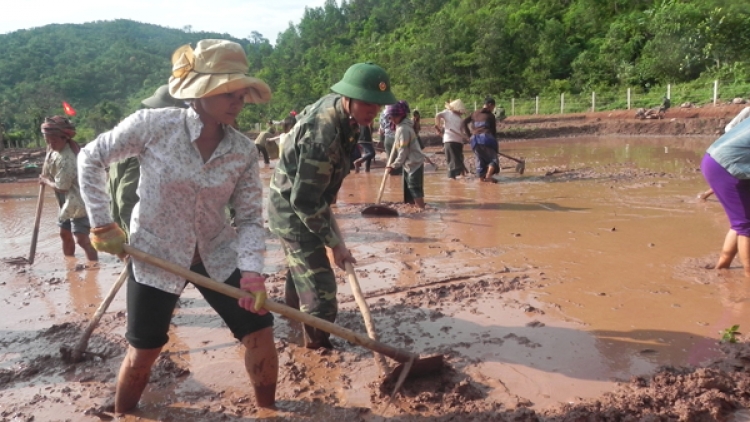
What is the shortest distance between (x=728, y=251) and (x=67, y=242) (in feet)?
21.3

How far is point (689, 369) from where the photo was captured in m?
2.88

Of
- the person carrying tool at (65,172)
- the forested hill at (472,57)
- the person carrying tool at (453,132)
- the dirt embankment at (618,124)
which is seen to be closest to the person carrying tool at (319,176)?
the person carrying tool at (65,172)

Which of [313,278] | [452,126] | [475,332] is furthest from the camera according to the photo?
[452,126]

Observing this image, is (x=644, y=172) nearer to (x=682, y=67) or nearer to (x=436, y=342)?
(x=436, y=342)

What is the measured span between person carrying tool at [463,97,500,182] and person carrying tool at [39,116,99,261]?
6601 millimetres

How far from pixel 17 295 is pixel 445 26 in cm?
4342

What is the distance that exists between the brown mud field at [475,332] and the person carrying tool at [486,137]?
328 cm

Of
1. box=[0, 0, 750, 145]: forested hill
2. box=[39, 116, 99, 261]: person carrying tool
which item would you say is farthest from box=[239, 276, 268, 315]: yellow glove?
box=[0, 0, 750, 145]: forested hill

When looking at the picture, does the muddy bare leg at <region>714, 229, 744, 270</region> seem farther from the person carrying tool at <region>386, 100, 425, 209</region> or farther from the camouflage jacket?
the person carrying tool at <region>386, 100, 425, 209</region>

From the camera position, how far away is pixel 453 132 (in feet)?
33.7

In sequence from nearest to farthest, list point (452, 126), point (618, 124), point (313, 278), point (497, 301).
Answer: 1. point (313, 278)
2. point (497, 301)
3. point (452, 126)
4. point (618, 124)

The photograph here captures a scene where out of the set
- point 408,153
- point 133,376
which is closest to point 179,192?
point 133,376

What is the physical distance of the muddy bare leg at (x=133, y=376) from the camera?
8.20ft

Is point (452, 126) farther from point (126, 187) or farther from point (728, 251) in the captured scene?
point (126, 187)
